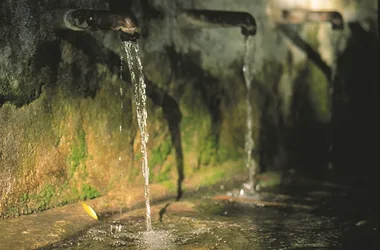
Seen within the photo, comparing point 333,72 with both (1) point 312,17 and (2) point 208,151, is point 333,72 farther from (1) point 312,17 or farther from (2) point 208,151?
(2) point 208,151

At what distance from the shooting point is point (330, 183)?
20.0ft

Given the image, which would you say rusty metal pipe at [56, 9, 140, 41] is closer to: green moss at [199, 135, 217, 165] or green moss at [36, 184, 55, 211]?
green moss at [36, 184, 55, 211]

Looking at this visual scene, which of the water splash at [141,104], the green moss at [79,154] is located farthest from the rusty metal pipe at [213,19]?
the green moss at [79,154]

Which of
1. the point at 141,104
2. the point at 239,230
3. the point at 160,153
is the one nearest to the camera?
the point at 239,230

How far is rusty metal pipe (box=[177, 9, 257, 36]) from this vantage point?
5191 millimetres

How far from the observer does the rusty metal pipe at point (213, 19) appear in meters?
5.19

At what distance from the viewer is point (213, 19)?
17.0 feet

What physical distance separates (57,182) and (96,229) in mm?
478

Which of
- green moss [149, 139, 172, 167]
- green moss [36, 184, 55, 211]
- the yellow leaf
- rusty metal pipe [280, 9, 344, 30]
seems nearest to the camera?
green moss [36, 184, 55, 211]

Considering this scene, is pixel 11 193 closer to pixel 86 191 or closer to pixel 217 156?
pixel 86 191

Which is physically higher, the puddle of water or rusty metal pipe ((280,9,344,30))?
rusty metal pipe ((280,9,344,30))

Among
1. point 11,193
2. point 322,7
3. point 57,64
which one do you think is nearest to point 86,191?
point 11,193

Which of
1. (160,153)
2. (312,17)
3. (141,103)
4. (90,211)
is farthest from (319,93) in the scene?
(90,211)

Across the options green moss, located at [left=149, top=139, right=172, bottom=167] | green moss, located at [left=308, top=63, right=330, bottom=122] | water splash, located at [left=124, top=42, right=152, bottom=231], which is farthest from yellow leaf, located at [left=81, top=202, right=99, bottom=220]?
green moss, located at [left=308, top=63, right=330, bottom=122]
